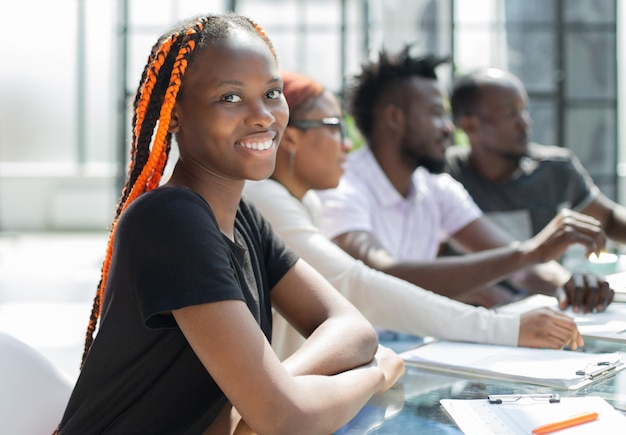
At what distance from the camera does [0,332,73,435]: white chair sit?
1.28 metres

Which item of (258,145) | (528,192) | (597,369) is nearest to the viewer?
(258,145)

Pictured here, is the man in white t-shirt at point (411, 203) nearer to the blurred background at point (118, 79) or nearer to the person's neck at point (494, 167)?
the blurred background at point (118, 79)

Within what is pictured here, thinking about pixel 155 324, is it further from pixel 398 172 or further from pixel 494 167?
pixel 494 167

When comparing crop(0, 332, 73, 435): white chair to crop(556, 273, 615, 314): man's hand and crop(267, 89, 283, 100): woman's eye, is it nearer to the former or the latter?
crop(267, 89, 283, 100): woman's eye

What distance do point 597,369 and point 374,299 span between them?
53 centimetres

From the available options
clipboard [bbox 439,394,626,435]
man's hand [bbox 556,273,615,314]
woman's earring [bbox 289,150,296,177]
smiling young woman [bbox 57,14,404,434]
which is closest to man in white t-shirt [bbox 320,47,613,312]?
man's hand [bbox 556,273,615,314]

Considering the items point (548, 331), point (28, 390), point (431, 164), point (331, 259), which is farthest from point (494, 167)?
point (28, 390)

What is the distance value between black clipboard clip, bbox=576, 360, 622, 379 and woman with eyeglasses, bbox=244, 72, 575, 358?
0.13 m

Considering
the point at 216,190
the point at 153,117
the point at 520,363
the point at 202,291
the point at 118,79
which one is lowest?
the point at 520,363

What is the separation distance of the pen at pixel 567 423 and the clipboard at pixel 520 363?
204mm

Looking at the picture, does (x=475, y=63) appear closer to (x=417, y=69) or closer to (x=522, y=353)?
(x=417, y=69)

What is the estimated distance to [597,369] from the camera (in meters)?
1.48

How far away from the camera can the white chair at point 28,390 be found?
50.3 inches

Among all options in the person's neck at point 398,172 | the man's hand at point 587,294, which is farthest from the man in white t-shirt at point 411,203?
the man's hand at point 587,294
